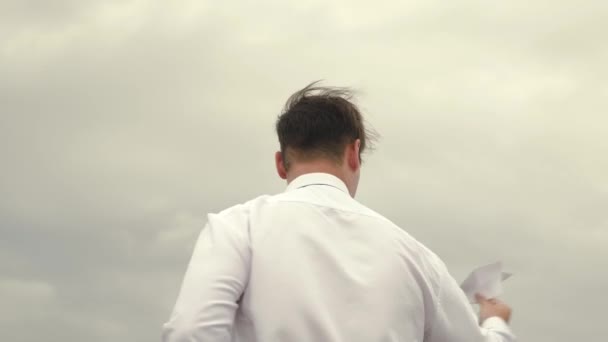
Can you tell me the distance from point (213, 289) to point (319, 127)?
156 centimetres

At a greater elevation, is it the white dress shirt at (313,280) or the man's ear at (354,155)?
the man's ear at (354,155)

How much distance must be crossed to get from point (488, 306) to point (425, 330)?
2.25ft

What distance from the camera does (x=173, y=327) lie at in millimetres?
6375

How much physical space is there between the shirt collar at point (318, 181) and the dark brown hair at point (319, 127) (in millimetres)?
169

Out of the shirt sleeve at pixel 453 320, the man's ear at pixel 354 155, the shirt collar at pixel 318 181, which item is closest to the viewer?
the shirt sleeve at pixel 453 320

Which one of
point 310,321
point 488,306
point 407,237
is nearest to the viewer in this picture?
point 310,321

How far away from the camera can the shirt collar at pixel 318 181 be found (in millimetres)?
6906

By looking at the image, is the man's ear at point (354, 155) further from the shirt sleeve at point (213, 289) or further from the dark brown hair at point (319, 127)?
the shirt sleeve at point (213, 289)

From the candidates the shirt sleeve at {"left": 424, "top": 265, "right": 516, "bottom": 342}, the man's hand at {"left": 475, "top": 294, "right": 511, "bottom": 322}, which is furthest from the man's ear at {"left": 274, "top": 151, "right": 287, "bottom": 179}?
the man's hand at {"left": 475, "top": 294, "right": 511, "bottom": 322}

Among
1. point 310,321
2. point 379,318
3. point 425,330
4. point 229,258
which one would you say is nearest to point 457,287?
point 425,330

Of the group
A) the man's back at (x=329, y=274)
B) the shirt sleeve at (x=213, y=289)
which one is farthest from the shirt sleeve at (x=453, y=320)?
the shirt sleeve at (x=213, y=289)

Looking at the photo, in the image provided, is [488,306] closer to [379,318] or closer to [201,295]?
[379,318]

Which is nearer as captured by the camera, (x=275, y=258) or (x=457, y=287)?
(x=275, y=258)

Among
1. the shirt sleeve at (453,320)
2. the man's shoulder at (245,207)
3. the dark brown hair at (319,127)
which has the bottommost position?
the shirt sleeve at (453,320)
